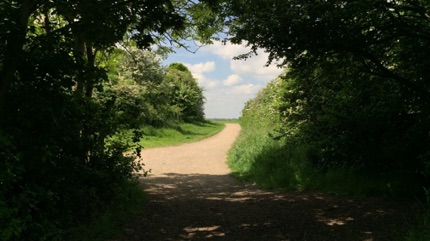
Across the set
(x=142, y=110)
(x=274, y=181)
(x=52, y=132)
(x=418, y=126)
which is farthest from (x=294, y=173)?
(x=142, y=110)

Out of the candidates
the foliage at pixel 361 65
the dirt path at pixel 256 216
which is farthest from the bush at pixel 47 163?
the foliage at pixel 361 65

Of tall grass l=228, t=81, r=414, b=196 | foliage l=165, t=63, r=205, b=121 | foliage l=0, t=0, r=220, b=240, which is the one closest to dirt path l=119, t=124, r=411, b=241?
tall grass l=228, t=81, r=414, b=196

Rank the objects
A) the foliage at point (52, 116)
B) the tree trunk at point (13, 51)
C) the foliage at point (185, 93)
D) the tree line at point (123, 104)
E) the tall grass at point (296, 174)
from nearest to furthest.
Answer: the foliage at point (52, 116)
the tree trunk at point (13, 51)
the tree line at point (123, 104)
the tall grass at point (296, 174)
the foliage at point (185, 93)

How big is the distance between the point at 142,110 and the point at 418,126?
20398 millimetres

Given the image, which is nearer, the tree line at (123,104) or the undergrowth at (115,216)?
the tree line at (123,104)

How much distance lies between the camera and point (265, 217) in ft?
24.0

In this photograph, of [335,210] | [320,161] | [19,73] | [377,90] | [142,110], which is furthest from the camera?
[142,110]

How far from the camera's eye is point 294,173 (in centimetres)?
1039

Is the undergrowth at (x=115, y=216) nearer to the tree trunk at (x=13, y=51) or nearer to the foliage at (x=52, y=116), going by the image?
the foliage at (x=52, y=116)

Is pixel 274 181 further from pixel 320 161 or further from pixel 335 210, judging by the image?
pixel 335 210

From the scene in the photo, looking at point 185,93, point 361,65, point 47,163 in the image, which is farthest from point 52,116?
point 185,93

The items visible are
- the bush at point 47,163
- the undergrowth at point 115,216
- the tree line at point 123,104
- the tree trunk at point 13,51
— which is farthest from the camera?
the undergrowth at point 115,216

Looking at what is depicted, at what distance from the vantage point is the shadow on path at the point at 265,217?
6125mm

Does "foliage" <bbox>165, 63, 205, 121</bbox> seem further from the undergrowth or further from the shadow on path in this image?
the undergrowth
